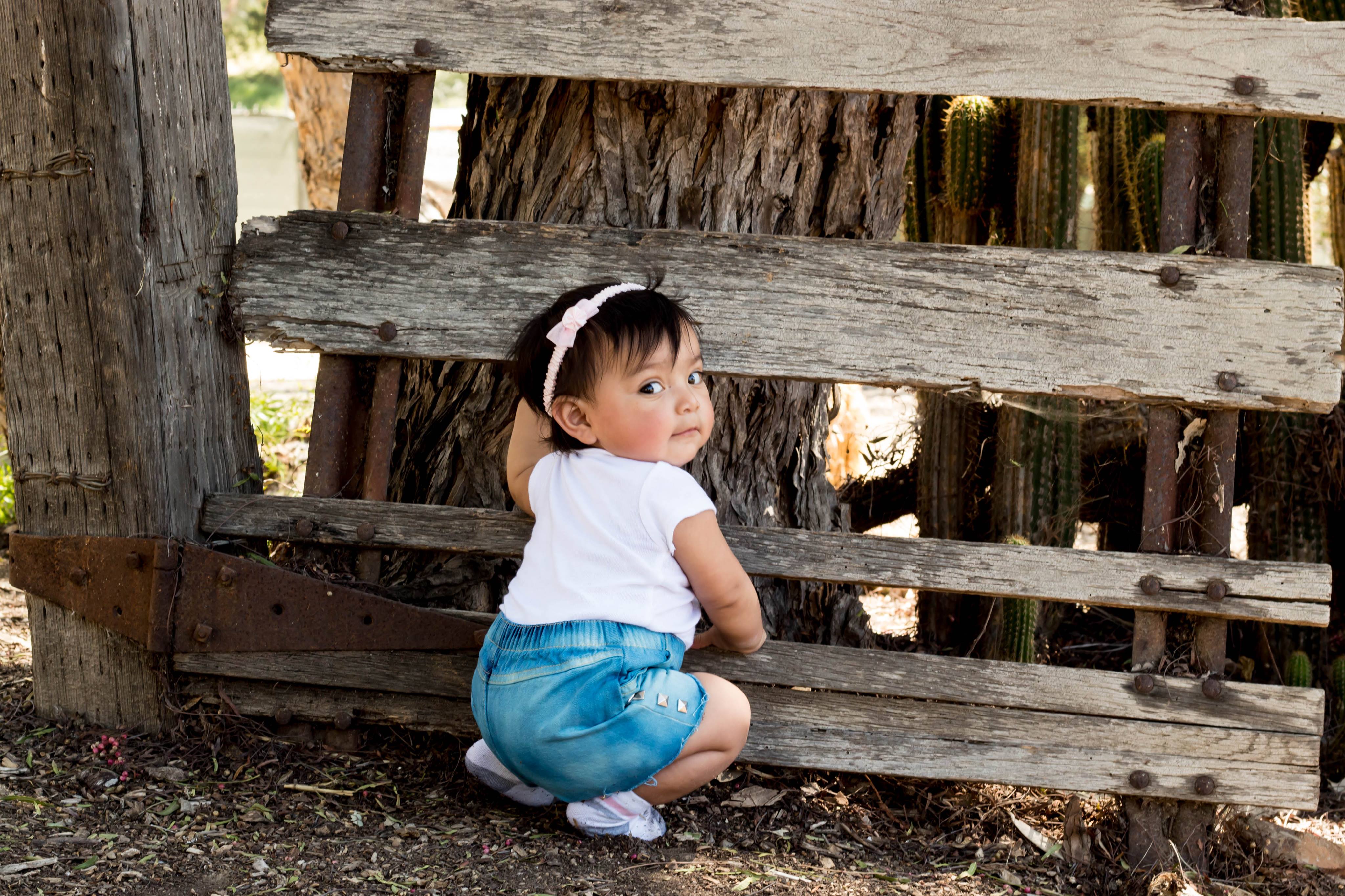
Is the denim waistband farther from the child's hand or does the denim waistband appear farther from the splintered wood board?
the splintered wood board

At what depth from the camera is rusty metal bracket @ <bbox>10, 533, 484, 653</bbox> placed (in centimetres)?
235

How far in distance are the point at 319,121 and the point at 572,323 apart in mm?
6422

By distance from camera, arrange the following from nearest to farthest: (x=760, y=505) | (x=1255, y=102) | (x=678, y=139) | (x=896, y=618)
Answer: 1. (x=1255, y=102)
2. (x=678, y=139)
3. (x=760, y=505)
4. (x=896, y=618)

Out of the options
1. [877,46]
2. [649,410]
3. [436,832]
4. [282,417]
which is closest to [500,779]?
[436,832]

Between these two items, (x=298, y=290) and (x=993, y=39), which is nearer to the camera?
(x=993, y=39)

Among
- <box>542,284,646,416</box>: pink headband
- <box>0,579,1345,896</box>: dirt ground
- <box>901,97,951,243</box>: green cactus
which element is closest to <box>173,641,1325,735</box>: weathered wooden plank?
<box>0,579,1345,896</box>: dirt ground

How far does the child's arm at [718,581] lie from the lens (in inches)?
81.7

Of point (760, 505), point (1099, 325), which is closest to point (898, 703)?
point (760, 505)

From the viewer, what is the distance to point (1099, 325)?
229 cm

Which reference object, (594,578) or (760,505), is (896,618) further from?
(594,578)

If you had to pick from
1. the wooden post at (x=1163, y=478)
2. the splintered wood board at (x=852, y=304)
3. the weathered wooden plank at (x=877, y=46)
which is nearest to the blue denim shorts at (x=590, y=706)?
the splintered wood board at (x=852, y=304)

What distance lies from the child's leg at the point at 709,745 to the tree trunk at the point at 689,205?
27.3 inches

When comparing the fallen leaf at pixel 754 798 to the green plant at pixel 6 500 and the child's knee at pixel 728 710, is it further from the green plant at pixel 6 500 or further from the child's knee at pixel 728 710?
the green plant at pixel 6 500

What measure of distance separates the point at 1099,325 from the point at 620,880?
1413mm
